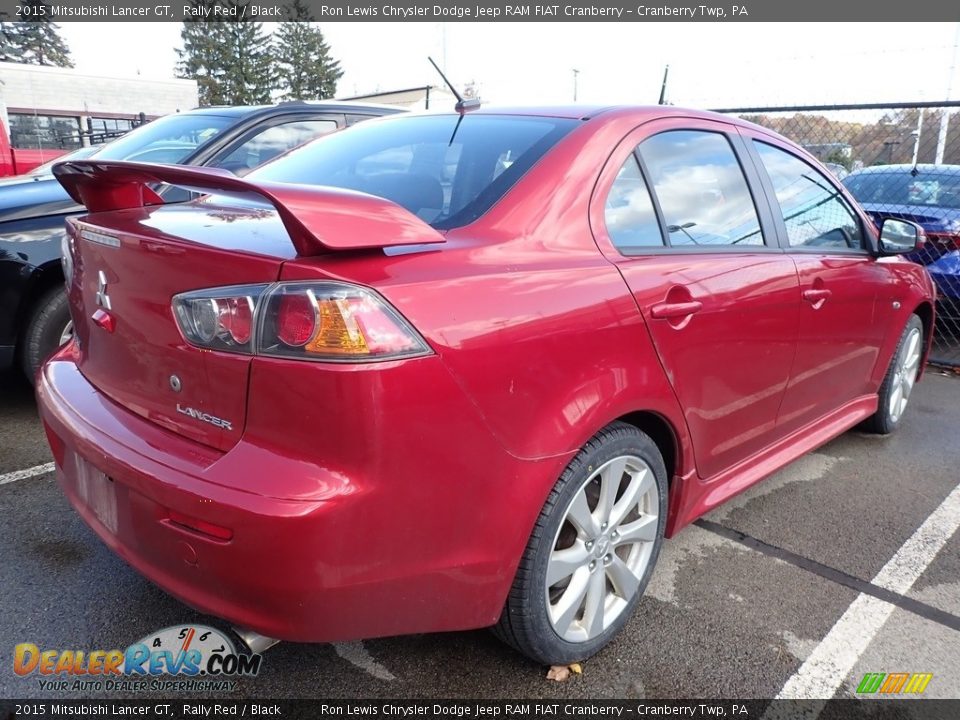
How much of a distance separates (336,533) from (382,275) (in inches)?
22.0

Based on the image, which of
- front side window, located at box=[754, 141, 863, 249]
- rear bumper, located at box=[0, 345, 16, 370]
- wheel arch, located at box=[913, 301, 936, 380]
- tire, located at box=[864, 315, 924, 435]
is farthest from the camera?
wheel arch, located at box=[913, 301, 936, 380]

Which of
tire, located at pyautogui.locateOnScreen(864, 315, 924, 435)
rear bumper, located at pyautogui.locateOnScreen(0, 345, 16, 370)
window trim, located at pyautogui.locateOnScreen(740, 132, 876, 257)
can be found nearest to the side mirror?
window trim, located at pyautogui.locateOnScreen(740, 132, 876, 257)

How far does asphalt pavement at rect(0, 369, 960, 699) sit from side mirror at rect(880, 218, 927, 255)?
1.17 m

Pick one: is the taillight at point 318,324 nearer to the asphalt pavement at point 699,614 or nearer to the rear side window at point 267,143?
the asphalt pavement at point 699,614

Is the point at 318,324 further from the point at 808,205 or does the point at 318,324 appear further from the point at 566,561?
the point at 808,205

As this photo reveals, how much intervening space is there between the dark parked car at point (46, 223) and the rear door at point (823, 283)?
2485 millimetres

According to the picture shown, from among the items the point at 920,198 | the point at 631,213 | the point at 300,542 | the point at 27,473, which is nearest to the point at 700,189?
the point at 631,213

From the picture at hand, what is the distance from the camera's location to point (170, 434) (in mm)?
1785

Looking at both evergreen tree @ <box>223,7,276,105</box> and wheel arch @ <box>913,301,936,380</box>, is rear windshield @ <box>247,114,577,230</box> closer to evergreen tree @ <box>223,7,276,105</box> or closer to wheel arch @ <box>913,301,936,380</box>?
wheel arch @ <box>913,301,936,380</box>

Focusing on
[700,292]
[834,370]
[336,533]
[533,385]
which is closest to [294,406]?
[336,533]

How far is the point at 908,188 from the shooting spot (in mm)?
7105

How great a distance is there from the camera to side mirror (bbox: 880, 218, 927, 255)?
3559mm

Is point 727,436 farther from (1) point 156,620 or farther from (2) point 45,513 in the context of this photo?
(2) point 45,513

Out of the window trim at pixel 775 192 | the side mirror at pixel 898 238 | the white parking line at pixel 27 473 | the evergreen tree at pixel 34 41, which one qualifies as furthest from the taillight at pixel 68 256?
the evergreen tree at pixel 34 41
